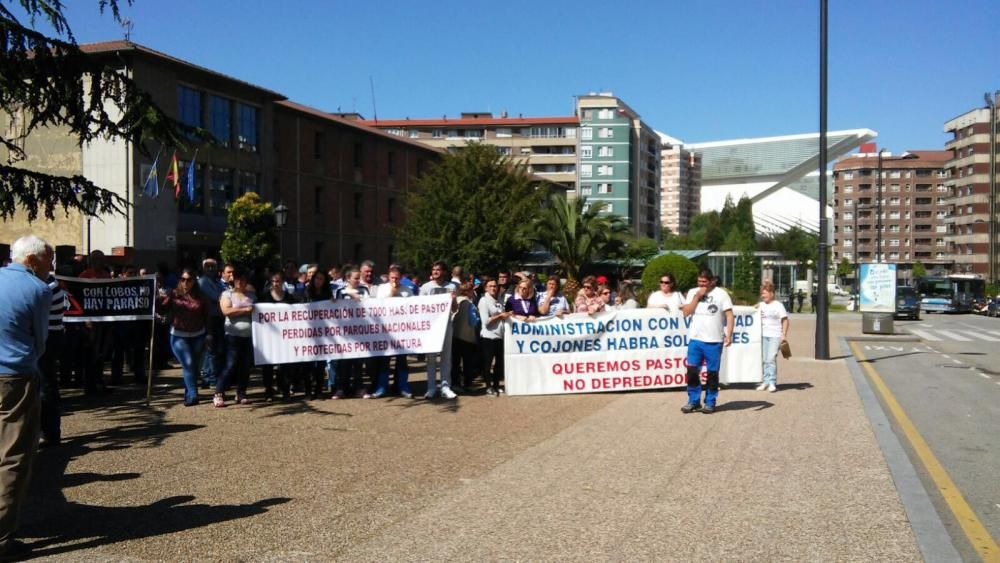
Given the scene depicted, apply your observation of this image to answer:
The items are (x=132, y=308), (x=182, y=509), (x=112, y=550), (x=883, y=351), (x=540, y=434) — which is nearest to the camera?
(x=112, y=550)

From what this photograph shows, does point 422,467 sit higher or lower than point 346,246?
lower

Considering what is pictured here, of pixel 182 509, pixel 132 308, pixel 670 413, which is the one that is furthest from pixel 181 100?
pixel 182 509

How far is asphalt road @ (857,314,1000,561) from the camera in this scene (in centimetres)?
684

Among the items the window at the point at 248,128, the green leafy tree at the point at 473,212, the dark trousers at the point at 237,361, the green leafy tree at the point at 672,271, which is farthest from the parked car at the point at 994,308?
the dark trousers at the point at 237,361

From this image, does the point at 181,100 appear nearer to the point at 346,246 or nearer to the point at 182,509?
the point at 346,246

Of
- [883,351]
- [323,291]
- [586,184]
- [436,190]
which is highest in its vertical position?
[586,184]

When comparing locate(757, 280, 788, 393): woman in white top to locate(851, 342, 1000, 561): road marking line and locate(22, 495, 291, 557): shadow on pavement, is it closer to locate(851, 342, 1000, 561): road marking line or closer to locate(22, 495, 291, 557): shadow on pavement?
locate(851, 342, 1000, 561): road marking line

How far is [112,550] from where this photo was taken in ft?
17.5

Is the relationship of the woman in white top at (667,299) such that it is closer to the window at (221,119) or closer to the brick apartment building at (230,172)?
the brick apartment building at (230,172)

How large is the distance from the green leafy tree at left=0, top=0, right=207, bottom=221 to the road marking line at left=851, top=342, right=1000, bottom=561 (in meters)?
9.65

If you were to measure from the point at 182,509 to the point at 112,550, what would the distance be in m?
0.95

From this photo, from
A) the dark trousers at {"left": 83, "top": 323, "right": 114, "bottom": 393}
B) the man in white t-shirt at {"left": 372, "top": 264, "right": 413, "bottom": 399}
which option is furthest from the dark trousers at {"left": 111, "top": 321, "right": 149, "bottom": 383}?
the man in white t-shirt at {"left": 372, "top": 264, "right": 413, "bottom": 399}

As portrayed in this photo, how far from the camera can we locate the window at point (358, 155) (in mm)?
Result: 56000

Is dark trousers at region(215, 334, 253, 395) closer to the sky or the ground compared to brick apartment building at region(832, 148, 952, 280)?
closer to the ground
